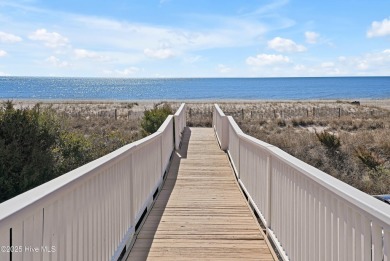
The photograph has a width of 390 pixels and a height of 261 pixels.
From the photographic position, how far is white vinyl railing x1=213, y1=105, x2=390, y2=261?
8.31ft

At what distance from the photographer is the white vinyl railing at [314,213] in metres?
2.53

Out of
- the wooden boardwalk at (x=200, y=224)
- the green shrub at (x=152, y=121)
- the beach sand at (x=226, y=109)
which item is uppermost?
the beach sand at (x=226, y=109)

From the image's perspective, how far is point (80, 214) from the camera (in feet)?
11.0

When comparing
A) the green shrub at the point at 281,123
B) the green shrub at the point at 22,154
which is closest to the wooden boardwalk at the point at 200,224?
the green shrub at the point at 22,154

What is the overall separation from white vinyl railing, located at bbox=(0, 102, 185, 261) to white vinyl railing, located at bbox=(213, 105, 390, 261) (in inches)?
67.9

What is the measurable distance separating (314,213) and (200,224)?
8.97 ft

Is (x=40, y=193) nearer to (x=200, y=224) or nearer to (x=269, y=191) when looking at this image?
(x=269, y=191)

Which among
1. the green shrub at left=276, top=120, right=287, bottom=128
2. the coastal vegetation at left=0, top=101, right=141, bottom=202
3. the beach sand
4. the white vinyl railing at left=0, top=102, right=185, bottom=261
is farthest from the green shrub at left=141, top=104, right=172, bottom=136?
the beach sand

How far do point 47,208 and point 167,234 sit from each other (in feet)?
10.4

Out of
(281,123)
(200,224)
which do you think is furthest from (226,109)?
(200,224)

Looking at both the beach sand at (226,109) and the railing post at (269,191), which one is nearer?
the railing post at (269,191)

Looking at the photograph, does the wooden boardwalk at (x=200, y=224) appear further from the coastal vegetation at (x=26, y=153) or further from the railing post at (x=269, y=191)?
the coastal vegetation at (x=26, y=153)

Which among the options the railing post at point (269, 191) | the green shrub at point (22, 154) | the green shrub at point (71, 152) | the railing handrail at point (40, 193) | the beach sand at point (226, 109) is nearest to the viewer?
the railing handrail at point (40, 193)

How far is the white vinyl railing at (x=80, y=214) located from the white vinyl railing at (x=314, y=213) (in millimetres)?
1725
